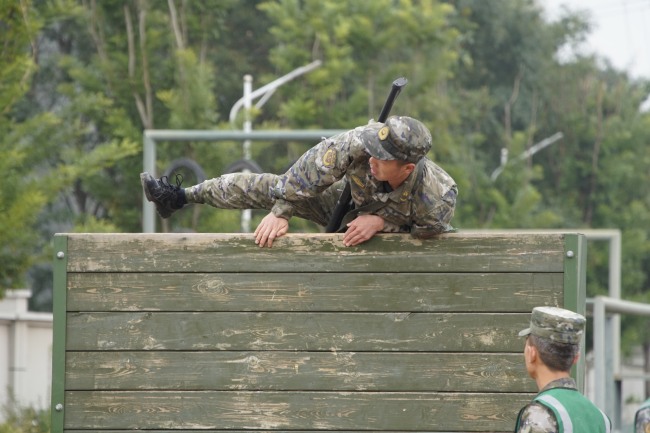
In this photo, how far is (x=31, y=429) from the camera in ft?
42.6

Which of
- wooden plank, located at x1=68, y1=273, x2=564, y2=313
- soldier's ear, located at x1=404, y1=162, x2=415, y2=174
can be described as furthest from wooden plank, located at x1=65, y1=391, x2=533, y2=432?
soldier's ear, located at x1=404, y1=162, x2=415, y2=174

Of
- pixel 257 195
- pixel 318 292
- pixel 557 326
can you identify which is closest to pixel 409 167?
pixel 318 292

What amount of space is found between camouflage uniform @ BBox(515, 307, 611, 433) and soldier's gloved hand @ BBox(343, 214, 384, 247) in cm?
142

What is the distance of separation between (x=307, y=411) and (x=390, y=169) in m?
1.07

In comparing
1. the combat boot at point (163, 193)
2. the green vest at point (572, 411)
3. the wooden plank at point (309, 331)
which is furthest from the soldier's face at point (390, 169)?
the green vest at point (572, 411)

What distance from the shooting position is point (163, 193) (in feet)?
Result: 23.6

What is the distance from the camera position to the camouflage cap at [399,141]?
6117 mm

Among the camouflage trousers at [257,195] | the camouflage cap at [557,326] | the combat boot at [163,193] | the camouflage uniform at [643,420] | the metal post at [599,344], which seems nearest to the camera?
the camouflage cap at [557,326]

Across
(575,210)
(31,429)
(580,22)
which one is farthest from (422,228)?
(580,22)

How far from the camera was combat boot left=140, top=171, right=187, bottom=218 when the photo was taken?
7152mm

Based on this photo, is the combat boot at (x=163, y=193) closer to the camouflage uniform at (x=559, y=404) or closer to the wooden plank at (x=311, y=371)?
the wooden plank at (x=311, y=371)

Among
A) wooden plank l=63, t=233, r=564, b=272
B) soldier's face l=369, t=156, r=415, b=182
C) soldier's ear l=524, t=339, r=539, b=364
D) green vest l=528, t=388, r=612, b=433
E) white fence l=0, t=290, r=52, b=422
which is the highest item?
soldier's face l=369, t=156, r=415, b=182

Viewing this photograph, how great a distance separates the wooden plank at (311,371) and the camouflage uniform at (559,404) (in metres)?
1.30

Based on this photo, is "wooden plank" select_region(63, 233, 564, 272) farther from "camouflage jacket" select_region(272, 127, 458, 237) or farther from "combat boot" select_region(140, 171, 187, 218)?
"combat boot" select_region(140, 171, 187, 218)
